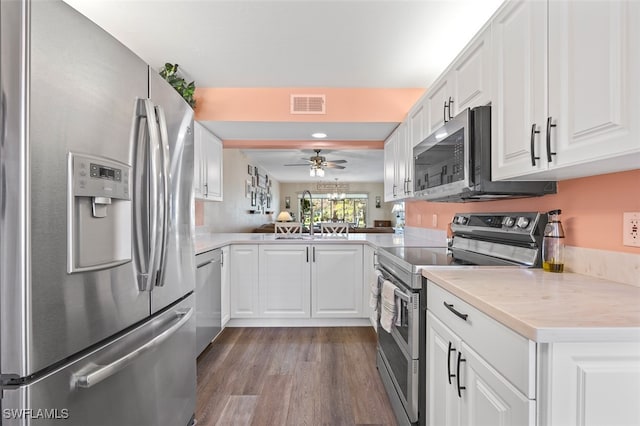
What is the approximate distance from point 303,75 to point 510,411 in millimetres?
2621

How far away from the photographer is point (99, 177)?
0.95m

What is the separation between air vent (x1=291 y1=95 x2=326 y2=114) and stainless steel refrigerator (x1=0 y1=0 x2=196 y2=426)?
1772 millimetres

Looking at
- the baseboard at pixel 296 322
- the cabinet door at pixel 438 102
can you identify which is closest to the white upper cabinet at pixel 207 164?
the baseboard at pixel 296 322

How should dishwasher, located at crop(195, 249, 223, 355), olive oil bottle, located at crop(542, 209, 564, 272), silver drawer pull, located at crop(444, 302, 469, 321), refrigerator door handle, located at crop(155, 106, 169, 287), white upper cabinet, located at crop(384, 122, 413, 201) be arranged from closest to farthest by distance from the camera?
silver drawer pull, located at crop(444, 302, 469, 321) < refrigerator door handle, located at crop(155, 106, 169, 287) < olive oil bottle, located at crop(542, 209, 564, 272) < dishwasher, located at crop(195, 249, 223, 355) < white upper cabinet, located at crop(384, 122, 413, 201)

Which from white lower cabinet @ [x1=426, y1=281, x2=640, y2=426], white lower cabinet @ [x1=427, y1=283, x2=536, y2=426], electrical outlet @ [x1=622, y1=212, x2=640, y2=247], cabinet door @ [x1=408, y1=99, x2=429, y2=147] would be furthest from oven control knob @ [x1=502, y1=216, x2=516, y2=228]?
cabinet door @ [x1=408, y1=99, x2=429, y2=147]

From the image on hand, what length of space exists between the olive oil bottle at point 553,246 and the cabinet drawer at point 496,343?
0.51m

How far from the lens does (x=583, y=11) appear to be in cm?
99

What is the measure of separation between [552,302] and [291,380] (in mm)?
1816

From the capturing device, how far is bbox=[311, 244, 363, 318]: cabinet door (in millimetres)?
3238

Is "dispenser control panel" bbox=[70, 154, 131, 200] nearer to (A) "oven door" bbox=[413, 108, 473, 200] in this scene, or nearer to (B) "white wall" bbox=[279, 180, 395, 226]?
(A) "oven door" bbox=[413, 108, 473, 200]

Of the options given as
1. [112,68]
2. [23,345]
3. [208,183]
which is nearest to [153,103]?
[112,68]

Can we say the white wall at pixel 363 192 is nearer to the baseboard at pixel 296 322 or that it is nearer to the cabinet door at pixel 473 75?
the baseboard at pixel 296 322

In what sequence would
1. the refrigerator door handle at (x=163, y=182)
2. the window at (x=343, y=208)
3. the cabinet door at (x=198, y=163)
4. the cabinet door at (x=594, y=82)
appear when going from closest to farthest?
1. the cabinet door at (x=594, y=82)
2. the refrigerator door handle at (x=163, y=182)
3. the cabinet door at (x=198, y=163)
4. the window at (x=343, y=208)

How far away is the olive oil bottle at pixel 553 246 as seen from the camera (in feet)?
4.49
